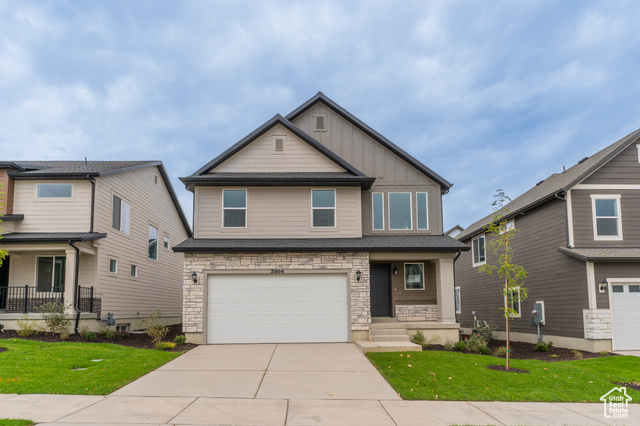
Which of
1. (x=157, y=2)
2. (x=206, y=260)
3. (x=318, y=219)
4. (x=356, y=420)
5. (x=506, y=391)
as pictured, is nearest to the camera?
(x=356, y=420)

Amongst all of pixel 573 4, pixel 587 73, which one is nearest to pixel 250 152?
pixel 573 4

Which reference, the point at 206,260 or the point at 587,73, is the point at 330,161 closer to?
the point at 206,260

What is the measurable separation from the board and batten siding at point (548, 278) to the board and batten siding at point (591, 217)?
42 cm

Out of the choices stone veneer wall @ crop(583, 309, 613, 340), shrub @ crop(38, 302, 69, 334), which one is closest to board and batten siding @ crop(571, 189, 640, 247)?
stone veneer wall @ crop(583, 309, 613, 340)

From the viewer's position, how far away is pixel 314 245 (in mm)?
15297

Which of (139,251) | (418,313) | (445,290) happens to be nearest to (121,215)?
(139,251)

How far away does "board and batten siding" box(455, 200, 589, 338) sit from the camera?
1561cm

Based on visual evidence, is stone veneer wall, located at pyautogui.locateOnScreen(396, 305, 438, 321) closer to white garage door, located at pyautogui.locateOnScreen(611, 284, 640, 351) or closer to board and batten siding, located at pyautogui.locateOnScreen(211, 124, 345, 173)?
board and batten siding, located at pyautogui.locateOnScreen(211, 124, 345, 173)

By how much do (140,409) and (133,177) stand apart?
14.3m

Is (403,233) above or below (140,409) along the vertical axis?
above

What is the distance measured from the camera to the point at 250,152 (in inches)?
654

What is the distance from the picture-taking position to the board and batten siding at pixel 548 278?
15609 millimetres

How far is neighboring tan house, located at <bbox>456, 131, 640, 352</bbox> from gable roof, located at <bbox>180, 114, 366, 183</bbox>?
6.48 metres

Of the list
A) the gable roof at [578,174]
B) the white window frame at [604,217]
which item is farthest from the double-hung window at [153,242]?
the white window frame at [604,217]
